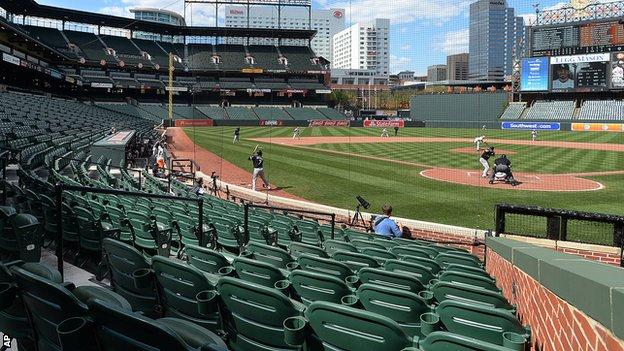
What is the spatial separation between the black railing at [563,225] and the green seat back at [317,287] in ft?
21.9

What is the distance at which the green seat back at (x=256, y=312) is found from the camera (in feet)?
9.21

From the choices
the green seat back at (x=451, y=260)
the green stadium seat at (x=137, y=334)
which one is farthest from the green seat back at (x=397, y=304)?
the green seat back at (x=451, y=260)

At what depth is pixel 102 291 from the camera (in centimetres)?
271

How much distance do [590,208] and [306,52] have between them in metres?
72.3

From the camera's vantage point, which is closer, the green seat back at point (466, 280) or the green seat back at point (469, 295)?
the green seat back at point (469, 295)

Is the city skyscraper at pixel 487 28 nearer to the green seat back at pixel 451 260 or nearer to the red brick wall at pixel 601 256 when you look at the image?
the red brick wall at pixel 601 256

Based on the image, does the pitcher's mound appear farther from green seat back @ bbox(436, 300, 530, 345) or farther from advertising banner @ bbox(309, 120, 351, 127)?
advertising banner @ bbox(309, 120, 351, 127)

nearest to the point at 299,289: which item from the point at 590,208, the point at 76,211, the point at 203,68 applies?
the point at 76,211

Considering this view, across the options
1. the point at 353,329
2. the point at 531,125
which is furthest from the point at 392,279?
the point at 531,125

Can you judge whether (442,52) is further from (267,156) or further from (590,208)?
(267,156)

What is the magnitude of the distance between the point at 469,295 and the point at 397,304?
827 millimetres

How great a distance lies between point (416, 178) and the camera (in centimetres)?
2158

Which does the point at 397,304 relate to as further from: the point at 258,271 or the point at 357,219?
the point at 357,219

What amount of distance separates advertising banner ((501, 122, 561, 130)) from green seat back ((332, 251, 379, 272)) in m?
54.9
